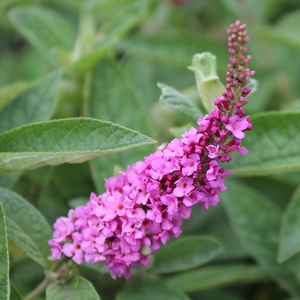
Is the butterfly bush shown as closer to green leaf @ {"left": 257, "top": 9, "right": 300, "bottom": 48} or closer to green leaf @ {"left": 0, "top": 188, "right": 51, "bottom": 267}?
green leaf @ {"left": 0, "top": 188, "right": 51, "bottom": 267}

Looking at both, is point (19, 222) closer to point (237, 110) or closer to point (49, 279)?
point (49, 279)

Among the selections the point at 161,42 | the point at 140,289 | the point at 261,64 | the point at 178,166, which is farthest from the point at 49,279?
the point at 261,64

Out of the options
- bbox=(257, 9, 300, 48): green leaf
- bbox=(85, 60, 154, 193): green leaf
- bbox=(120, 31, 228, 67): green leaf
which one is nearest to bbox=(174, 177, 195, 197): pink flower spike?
bbox=(85, 60, 154, 193): green leaf

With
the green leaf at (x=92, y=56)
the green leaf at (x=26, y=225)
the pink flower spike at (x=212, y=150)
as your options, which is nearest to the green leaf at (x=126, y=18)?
the green leaf at (x=92, y=56)

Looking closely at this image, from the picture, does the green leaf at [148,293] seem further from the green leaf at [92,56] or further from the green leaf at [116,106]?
the green leaf at [92,56]

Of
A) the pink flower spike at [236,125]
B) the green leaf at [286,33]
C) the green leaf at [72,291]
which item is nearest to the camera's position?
the pink flower spike at [236,125]
